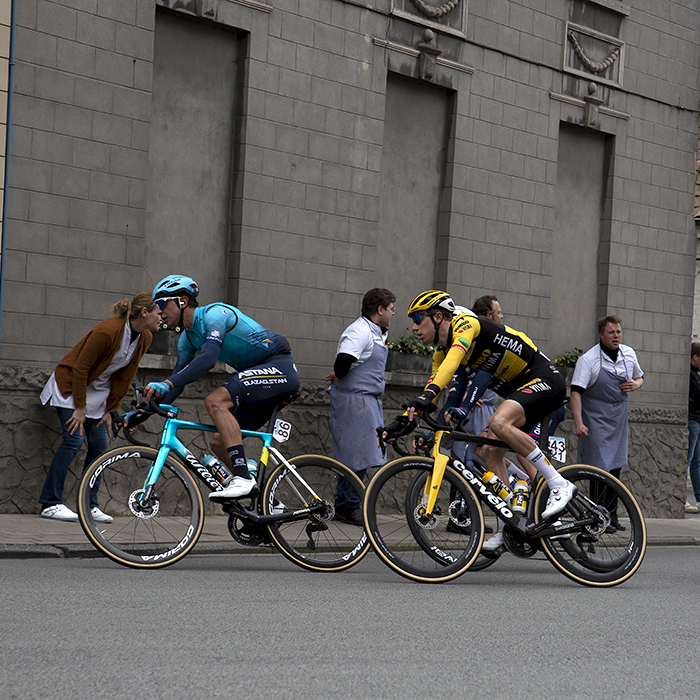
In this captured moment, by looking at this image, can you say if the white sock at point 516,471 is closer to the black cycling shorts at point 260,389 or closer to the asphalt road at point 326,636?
the asphalt road at point 326,636

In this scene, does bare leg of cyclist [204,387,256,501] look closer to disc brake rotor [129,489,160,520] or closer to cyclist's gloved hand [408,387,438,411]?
disc brake rotor [129,489,160,520]

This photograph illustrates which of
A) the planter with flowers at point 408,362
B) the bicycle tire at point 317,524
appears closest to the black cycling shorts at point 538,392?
the bicycle tire at point 317,524

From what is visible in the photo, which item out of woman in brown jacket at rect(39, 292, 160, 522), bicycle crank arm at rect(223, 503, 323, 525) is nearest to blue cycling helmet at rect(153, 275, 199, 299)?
bicycle crank arm at rect(223, 503, 323, 525)

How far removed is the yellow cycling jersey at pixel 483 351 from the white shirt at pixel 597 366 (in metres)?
3.63

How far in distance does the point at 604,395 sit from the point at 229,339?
5119mm

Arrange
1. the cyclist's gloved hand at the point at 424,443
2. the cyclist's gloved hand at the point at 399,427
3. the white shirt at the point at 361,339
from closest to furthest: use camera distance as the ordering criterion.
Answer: the cyclist's gloved hand at the point at 399,427 → the cyclist's gloved hand at the point at 424,443 → the white shirt at the point at 361,339

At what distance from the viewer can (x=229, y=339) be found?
7840 millimetres

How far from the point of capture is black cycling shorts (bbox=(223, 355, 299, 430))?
761cm

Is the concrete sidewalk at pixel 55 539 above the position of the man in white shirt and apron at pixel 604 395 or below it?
below

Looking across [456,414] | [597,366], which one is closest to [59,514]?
[456,414]

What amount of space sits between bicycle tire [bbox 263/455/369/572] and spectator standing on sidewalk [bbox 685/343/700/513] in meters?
8.25

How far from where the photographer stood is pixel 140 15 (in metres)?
10.6

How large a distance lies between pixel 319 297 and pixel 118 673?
308 inches

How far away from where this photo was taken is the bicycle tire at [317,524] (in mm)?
7453
